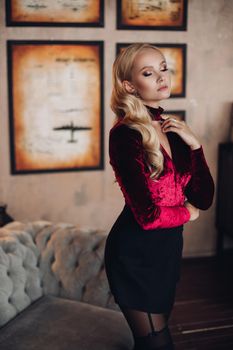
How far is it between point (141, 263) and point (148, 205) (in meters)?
0.26

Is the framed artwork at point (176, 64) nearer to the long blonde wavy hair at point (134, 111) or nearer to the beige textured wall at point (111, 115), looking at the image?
the beige textured wall at point (111, 115)

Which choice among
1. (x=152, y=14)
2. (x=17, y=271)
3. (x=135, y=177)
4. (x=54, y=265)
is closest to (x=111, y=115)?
(x=152, y=14)

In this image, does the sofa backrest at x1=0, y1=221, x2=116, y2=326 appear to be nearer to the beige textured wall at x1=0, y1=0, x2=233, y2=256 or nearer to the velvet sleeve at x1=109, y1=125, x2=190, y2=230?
the velvet sleeve at x1=109, y1=125, x2=190, y2=230

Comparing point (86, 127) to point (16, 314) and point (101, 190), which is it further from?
point (16, 314)

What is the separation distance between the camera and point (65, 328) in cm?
257

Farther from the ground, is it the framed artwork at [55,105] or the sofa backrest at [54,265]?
the framed artwork at [55,105]

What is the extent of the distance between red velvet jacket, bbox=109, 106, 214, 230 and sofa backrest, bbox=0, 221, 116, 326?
96 cm

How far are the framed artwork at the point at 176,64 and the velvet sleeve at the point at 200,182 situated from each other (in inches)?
109

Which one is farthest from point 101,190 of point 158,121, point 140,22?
point 158,121

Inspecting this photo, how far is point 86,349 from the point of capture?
2404 millimetres

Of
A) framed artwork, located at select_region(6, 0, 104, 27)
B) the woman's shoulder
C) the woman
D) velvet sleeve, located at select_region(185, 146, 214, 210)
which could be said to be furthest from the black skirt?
framed artwork, located at select_region(6, 0, 104, 27)

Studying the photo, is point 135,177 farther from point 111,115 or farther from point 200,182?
point 111,115

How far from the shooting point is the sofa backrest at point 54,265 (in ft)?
9.19

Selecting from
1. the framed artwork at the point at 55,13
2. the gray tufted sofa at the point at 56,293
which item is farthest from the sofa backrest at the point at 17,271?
the framed artwork at the point at 55,13
